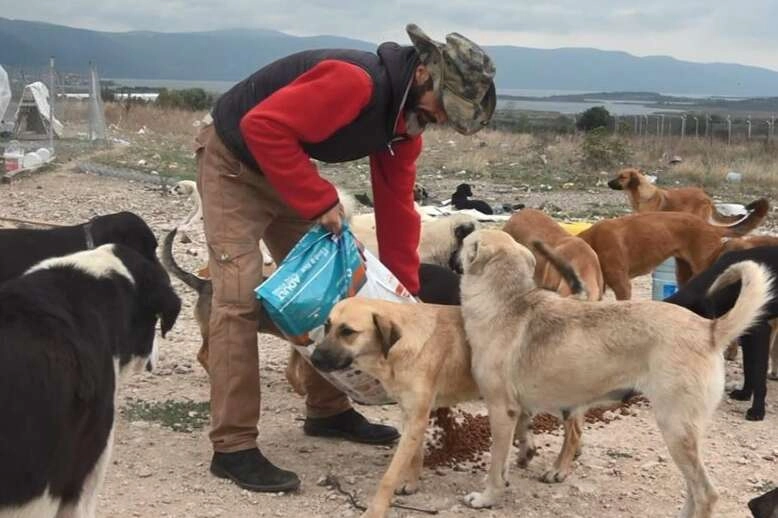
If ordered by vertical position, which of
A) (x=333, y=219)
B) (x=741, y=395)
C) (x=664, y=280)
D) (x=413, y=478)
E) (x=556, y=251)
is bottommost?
(x=741, y=395)

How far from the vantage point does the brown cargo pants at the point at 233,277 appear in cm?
466

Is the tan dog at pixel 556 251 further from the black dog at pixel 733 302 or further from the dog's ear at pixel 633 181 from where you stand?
the dog's ear at pixel 633 181

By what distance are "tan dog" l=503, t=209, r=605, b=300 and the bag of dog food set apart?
1.77m

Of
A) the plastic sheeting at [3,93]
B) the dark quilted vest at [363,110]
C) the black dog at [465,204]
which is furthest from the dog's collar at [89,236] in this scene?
the plastic sheeting at [3,93]

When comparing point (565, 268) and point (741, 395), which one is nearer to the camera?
point (565, 268)

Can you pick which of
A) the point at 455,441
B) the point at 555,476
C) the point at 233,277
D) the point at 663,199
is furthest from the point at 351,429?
the point at 663,199

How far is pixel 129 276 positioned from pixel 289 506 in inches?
57.5

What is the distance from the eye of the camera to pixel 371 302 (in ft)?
15.0

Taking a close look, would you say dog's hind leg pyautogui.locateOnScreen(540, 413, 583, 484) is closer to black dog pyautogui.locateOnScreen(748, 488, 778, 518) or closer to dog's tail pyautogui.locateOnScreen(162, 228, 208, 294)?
black dog pyautogui.locateOnScreen(748, 488, 778, 518)

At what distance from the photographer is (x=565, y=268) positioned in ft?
16.7

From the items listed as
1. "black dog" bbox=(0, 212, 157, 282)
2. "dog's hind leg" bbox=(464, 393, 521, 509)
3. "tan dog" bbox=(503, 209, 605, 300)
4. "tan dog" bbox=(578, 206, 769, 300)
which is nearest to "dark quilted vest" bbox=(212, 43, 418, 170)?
"black dog" bbox=(0, 212, 157, 282)

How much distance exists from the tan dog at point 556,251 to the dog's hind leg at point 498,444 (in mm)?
1760

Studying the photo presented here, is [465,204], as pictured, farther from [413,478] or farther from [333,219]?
[333,219]

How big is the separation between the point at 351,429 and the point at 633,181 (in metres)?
6.94
